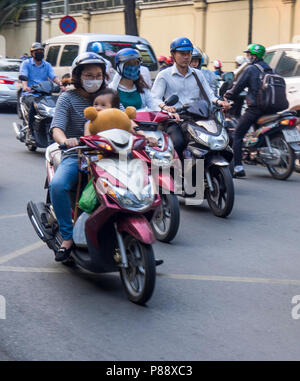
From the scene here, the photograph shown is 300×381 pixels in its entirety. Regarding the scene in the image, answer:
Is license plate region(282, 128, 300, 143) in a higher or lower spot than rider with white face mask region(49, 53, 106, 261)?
lower

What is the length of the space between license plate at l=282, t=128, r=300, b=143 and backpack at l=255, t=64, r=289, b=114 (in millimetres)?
356

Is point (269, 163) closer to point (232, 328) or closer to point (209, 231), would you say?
point (209, 231)

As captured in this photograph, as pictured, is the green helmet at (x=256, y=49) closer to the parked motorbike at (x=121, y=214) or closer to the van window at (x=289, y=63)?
the van window at (x=289, y=63)

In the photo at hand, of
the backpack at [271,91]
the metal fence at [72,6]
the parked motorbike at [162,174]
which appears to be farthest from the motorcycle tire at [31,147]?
the metal fence at [72,6]

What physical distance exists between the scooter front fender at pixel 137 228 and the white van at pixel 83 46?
1129cm

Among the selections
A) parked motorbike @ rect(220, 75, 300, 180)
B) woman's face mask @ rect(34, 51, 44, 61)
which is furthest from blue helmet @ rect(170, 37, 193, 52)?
woman's face mask @ rect(34, 51, 44, 61)

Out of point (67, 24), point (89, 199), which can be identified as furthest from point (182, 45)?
point (67, 24)

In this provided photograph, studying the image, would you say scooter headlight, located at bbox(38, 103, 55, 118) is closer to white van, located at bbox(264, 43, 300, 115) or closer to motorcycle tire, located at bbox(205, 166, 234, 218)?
white van, located at bbox(264, 43, 300, 115)

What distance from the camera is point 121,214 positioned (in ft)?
16.4

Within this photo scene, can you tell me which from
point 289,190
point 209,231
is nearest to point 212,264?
point 209,231

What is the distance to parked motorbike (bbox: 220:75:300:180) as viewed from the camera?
10.3 meters

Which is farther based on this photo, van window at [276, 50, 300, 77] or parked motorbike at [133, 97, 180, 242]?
van window at [276, 50, 300, 77]

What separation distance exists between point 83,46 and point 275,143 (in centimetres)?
665

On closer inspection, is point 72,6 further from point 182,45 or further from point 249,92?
point 182,45
